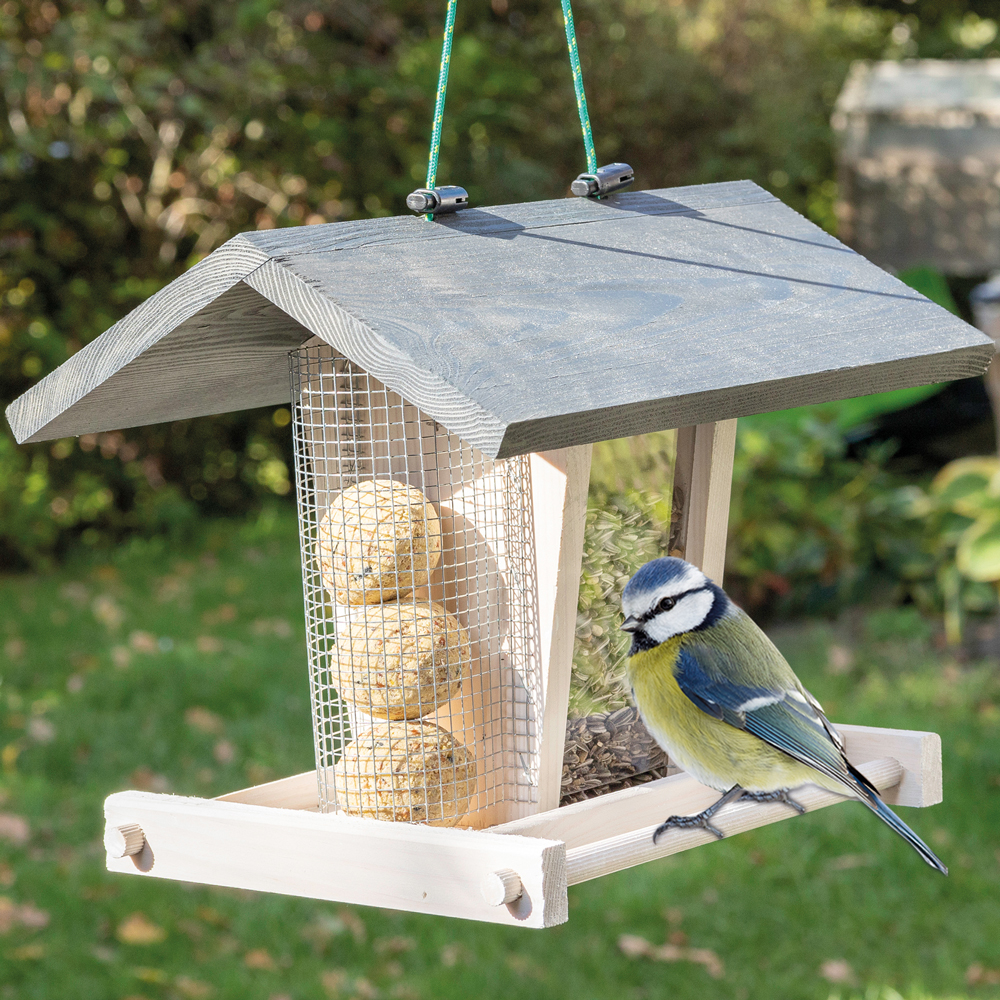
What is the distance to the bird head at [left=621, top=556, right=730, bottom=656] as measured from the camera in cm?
163

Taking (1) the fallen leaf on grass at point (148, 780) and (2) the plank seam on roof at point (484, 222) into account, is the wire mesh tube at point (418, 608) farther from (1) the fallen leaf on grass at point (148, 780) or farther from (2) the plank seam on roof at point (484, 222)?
(1) the fallen leaf on grass at point (148, 780)

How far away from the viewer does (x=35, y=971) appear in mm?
3248

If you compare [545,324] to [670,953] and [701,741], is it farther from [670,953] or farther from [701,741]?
[670,953]

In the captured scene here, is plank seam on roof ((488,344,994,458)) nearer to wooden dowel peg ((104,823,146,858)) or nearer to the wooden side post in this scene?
the wooden side post

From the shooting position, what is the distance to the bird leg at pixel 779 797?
1.73 metres

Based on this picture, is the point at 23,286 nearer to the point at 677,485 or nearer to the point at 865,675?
the point at 865,675

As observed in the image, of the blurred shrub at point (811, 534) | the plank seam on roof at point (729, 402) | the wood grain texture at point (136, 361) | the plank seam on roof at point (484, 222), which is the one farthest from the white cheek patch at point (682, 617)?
the blurred shrub at point (811, 534)

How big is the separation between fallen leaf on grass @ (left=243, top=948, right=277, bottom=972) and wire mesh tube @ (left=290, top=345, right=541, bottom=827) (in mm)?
1640

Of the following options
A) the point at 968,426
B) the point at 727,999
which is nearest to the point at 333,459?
the point at 727,999

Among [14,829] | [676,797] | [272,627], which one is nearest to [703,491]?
[676,797]

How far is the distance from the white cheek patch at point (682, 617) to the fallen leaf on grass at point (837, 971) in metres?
2.06

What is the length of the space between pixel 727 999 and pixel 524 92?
16.9ft

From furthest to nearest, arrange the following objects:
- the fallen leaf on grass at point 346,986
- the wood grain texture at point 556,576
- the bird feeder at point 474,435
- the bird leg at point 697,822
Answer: the fallen leaf on grass at point 346,986, the wood grain texture at point 556,576, the bird leg at point 697,822, the bird feeder at point 474,435

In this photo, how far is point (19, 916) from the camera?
3414mm
